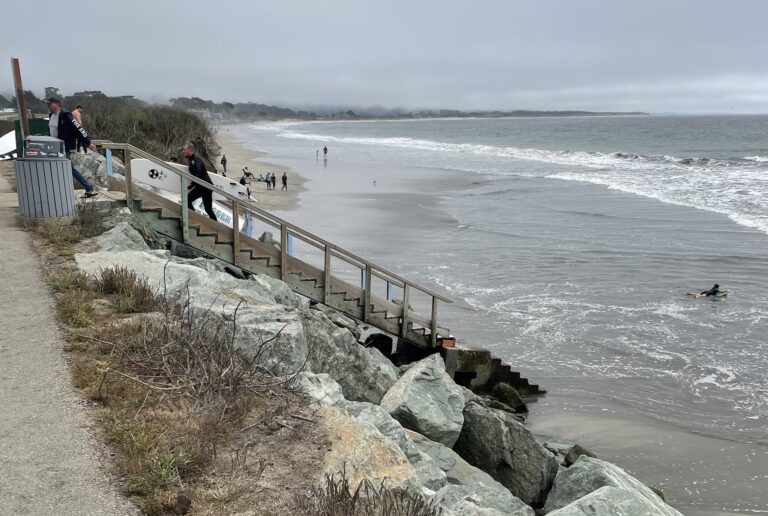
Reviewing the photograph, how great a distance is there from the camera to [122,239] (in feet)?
28.8

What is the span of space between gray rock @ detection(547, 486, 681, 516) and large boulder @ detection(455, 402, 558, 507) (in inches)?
99.4

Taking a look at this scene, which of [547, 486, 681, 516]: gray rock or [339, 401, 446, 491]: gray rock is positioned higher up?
[547, 486, 681, 516]: gray rock

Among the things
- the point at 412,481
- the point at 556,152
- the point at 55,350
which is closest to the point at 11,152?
the point at 55,350

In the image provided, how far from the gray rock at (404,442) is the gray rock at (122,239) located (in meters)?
4.58

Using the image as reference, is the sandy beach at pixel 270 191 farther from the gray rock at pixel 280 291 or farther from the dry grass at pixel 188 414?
the dry grass at pixel 188 414

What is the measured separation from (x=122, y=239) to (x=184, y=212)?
138 cm

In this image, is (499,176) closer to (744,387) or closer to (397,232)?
(397,232)

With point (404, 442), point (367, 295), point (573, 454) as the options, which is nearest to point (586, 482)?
point (404, 442)

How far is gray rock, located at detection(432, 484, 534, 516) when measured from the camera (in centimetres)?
406

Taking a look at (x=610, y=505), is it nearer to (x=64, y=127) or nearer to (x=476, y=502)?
(x=476, y=502)

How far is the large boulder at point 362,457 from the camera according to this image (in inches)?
166

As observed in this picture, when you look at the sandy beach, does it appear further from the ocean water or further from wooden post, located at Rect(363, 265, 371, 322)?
wooden post, located at Rect(363, 265, 371, 322)

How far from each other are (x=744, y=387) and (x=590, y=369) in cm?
266

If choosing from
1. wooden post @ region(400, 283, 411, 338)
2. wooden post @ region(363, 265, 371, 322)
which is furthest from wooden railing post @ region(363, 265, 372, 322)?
wooden post @ region(400, 283, 411, 338)
